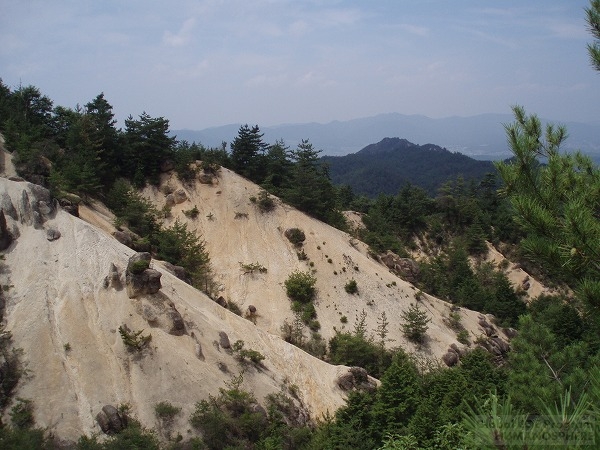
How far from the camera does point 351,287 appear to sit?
33031 mm

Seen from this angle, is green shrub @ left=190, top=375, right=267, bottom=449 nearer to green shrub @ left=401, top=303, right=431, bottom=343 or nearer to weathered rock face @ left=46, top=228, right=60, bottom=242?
weathered rock face @ left=46, top=228, right=60, bottom=242

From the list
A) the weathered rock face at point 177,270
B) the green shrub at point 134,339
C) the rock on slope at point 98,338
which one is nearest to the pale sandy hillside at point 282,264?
the weathered rock face at point 177,270

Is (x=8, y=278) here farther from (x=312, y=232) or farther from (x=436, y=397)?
(x=312, y=232)

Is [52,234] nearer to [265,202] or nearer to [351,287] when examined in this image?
[265,202]

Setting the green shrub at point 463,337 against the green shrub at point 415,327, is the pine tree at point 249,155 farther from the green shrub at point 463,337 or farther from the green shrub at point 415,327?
the green shrub at point 463,337

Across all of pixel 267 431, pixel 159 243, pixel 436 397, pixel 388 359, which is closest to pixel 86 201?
pixel 159 243

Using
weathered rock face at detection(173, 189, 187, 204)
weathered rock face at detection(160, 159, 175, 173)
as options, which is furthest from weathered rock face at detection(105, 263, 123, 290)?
weathered rock face at detection(160, 159, 175, 173)

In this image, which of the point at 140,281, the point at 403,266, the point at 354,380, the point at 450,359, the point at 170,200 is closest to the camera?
the point at 140,281

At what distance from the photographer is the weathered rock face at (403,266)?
131 ft

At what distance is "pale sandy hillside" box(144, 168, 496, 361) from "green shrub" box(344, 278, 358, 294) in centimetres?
35

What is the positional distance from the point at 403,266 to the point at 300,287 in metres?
13.9

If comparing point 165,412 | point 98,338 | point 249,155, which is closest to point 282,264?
point 249,155

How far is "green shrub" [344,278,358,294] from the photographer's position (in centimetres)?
3304

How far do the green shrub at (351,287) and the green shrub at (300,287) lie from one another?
2.92 m
